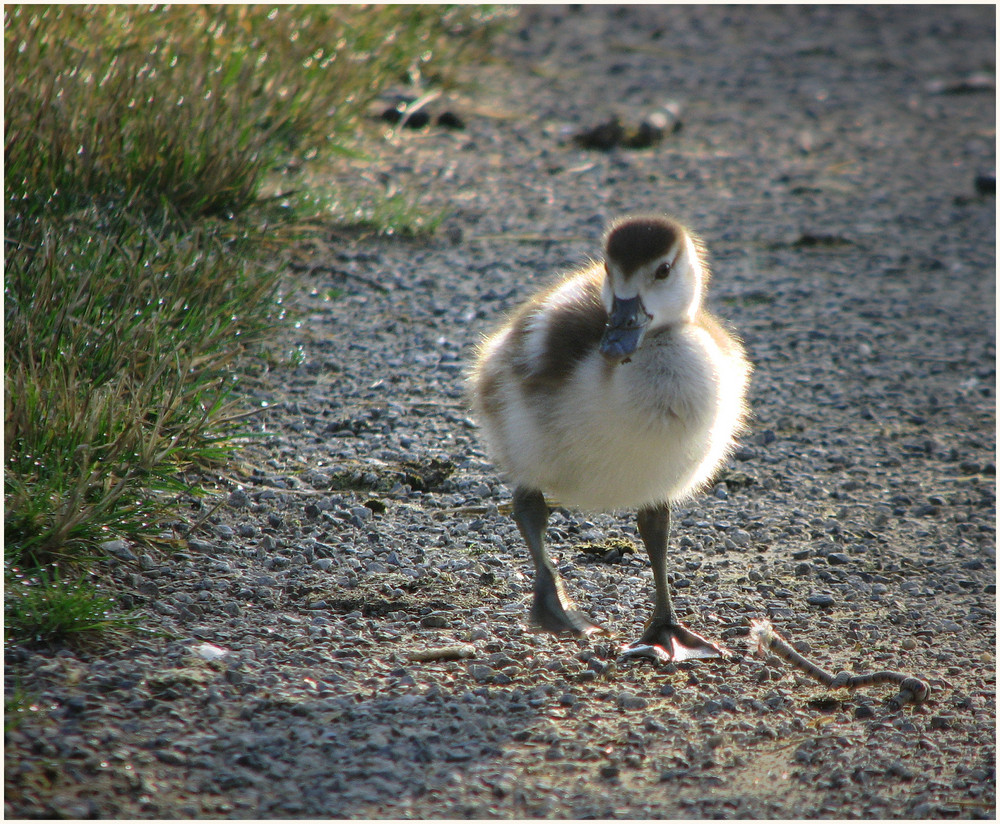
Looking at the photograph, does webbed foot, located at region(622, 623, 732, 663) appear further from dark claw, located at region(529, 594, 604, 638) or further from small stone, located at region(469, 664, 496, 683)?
small stone, located at region(469, 664, 496, 683)

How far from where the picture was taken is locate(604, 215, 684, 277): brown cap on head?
3629mm

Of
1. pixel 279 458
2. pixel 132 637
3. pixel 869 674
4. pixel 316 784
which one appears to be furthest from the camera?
pixel 279 458

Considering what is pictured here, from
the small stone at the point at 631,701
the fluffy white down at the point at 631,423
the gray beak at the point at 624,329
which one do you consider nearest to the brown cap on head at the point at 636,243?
the gray beak at the point at 624,329

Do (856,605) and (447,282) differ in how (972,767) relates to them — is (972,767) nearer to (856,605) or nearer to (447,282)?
(856,605)

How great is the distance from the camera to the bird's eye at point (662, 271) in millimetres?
3682

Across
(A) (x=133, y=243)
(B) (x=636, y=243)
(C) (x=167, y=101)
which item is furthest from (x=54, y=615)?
(C) (x=167, y=101)

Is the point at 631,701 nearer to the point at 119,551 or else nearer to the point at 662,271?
the point at 662,271

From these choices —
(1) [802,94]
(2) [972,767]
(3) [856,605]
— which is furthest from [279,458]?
(1) [802,94]

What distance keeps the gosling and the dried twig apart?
0.66ft

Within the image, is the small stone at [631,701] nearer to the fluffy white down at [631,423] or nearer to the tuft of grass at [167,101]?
the fluffy white down at [631,423]

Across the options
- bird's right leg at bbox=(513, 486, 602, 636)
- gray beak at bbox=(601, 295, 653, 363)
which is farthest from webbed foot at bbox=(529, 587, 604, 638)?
gray beak at bbox=(601, 295, 653, 363)

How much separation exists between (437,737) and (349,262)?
4306mm

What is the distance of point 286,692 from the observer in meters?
3.25

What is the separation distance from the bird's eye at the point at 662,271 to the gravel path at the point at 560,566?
52.1 inches
